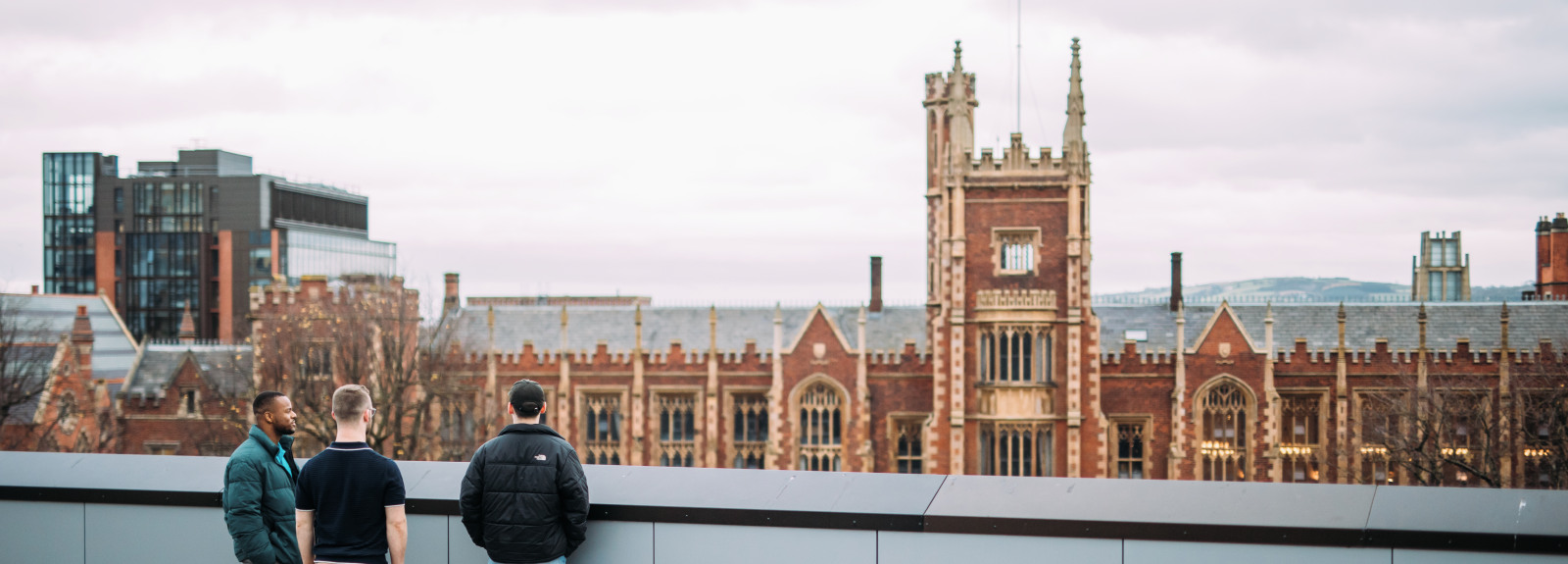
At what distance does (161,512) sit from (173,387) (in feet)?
109

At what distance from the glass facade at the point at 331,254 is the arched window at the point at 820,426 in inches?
1935

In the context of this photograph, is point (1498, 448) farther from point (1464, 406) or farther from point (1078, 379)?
point (1078, 379)

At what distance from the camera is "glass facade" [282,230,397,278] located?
7819cm

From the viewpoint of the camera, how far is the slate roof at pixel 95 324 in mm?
44491

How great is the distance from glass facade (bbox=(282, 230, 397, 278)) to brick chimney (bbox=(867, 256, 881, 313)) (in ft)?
156

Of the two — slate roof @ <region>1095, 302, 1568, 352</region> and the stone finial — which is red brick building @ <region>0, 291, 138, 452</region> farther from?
slate roof @ <region>1095, 302, 1568, 352</region>

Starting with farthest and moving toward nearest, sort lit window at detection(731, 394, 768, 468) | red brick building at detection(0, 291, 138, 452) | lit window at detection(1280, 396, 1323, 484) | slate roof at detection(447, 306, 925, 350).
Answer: slate roof at detection(447, 306, 925, 350), lit window at detection(731, 394, 768, 468), lit window at detection(1280, 396, 1323, 484), red brick building at detection(0, 291, 138, 452)

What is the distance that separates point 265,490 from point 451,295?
3700cm

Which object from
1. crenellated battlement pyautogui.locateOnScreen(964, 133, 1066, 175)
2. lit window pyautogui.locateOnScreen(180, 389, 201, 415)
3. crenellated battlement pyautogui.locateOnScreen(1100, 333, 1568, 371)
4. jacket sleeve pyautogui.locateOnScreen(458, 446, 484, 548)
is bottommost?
lit window pyautogui.locateOnScreen(180, 389, 201, 415)

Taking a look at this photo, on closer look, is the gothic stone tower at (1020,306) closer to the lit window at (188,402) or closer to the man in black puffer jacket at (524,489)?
the lit window at (188,402)

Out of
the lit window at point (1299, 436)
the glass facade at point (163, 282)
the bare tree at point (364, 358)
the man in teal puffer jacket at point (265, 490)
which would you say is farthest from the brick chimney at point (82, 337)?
the glass facade at point (163, 282)

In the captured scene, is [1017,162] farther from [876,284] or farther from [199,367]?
[199,367]

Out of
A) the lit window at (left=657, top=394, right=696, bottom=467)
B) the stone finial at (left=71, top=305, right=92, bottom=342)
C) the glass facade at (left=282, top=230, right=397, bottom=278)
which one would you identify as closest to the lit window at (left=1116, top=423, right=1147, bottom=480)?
the lit window at (left=657, top=394, right=696, bottom=467)

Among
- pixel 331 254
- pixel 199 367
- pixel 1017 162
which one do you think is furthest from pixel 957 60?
pixel 331 254
